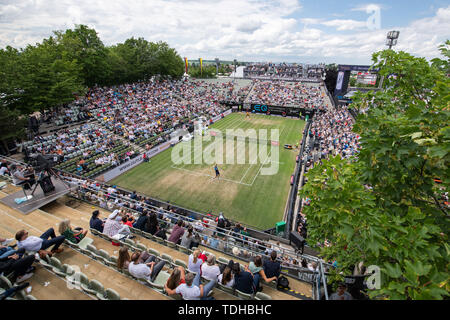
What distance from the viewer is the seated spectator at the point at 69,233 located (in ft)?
26.6

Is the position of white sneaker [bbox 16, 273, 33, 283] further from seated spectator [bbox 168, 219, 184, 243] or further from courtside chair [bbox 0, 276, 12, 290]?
seated spectator [bbox 168, 219, 184, 243]

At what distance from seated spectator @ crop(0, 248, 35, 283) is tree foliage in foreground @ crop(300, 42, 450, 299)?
25.8 feet

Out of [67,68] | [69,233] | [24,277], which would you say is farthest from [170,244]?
[67,68]

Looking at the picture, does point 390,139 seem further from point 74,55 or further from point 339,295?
point 74,55

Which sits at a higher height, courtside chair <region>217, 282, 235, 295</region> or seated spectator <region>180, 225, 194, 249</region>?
courtside chair <region>217, 282, 235, 295</region>

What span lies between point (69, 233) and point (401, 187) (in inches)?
400

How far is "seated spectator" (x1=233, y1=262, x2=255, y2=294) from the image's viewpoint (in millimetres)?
6020

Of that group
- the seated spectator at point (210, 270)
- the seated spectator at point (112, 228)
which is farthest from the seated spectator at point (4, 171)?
the seated spectator at point (210, 270)

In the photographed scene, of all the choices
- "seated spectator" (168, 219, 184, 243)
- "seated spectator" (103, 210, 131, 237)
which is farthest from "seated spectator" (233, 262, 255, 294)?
"seated spectator" (103, 210, 131, 237)

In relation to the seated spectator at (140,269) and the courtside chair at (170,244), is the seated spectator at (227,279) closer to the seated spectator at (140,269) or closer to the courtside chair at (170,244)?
the seated spectator at (140,269)

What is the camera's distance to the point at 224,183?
23672mm

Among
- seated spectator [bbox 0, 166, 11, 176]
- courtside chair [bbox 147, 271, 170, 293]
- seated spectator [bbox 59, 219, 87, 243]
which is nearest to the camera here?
courtside chair [bbox 147, 271, 170, 293]

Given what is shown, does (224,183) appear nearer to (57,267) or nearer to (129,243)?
(129,243)

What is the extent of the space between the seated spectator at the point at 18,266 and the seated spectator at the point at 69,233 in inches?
54.7
